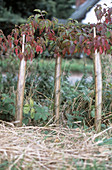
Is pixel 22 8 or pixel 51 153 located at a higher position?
pixel 22 8

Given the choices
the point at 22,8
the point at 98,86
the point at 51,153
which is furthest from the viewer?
the point at 22,8

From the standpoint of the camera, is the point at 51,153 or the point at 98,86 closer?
the point at 51,153

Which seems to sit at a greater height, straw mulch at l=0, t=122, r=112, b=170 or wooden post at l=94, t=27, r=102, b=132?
wooden post at l=94, t=27, r=102, b=132

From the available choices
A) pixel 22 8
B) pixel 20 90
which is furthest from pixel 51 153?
pixel 22 8

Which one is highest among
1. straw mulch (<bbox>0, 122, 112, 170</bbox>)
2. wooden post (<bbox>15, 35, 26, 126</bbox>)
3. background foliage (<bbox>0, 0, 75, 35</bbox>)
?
background foliage (<bbox>0, 0, 75, 35</bbox>)

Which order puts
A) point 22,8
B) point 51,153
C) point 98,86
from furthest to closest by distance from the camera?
point 22,8 < point 98,86 < point 51,153

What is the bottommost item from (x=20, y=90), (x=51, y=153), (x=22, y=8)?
(x=51, y=153)

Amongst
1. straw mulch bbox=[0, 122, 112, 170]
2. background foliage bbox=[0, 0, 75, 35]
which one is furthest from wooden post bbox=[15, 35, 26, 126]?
background foliage bbox=[0, 0, 75, 35]

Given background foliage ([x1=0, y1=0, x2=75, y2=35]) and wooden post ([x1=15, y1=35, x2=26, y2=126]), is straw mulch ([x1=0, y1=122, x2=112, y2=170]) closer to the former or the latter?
wooden post ([x1=15, y1=35, x2=26, y2=126])

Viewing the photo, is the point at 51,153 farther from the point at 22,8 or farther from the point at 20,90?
the point at 22,8

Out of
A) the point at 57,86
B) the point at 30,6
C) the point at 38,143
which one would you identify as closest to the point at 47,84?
the point at 57,86

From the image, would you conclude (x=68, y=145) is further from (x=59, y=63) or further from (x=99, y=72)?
(x=59, y=63)

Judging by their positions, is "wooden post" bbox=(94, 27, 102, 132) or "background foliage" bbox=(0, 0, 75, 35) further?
"background foliage" bbox=(0, 0, 75, 35)

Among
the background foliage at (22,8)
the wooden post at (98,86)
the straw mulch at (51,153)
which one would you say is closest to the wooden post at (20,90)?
the straw mulch at (51,153)
